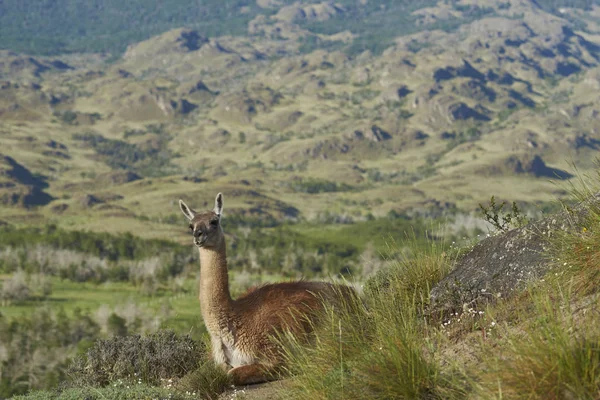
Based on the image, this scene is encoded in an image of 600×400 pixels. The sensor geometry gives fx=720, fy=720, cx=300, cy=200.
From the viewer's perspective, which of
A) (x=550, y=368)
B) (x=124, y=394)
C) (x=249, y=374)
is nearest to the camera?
(x=550, y=368)

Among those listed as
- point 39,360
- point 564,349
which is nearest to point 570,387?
point 564,349

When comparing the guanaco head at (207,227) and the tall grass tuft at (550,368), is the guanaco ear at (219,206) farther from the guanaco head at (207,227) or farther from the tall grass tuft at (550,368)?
the tall grass tuft at (550,368)

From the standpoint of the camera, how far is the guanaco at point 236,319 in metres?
12.3

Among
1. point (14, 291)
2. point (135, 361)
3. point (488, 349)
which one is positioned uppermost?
point (488, 349)

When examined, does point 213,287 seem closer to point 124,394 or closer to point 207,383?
point 207,383

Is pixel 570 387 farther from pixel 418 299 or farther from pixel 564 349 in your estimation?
pixel 418 299

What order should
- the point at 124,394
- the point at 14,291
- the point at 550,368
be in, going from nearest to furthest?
the point at 550,368 < the point at 124,394 < the point at 14,291

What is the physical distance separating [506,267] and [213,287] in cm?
497

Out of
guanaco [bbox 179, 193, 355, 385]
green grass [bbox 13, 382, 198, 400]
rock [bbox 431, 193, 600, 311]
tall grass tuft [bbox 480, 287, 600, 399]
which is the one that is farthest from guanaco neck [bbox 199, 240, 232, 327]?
tall grass tuft [bbox 480, 287, 600, 399]


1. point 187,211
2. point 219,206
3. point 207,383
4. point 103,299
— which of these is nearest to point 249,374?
point 207,383

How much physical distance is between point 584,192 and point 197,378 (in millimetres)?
7176

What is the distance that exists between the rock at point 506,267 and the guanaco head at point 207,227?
3.88 meters

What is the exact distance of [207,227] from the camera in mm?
12500

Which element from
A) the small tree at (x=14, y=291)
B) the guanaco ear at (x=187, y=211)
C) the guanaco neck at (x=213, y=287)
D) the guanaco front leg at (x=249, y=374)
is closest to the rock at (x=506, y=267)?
the guanaco front leg at (x=249, y=374)
